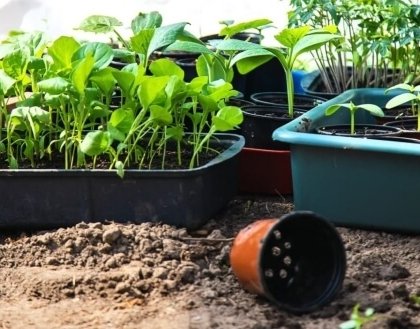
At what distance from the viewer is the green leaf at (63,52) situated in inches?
81.1

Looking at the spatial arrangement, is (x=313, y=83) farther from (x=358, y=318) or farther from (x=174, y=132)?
(x=358, y=318)

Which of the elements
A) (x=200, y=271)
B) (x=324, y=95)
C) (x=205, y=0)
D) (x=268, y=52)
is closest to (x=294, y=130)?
(x=268, y=52)

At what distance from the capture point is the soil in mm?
1632

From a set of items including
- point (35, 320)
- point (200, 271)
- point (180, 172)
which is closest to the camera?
point (35, 320)

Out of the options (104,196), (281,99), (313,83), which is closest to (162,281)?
(104,196)

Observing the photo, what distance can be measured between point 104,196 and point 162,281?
35 cm

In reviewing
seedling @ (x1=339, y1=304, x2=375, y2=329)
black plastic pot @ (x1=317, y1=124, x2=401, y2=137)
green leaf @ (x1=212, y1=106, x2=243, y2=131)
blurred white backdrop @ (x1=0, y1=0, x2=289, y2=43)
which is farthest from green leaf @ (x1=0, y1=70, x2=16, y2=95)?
blurred white backdrop @ (x1=0, y1=0, x2=289, y2=43)

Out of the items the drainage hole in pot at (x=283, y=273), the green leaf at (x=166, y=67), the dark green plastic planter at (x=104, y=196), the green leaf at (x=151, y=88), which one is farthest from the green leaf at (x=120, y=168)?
the drainage hole in pot at (x=283, y=273)

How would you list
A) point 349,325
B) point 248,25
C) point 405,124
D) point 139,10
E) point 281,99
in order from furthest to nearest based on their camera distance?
point 139,10
point 281,99
point 405,124
point 248,25
point 349,325

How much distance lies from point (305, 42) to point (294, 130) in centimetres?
24

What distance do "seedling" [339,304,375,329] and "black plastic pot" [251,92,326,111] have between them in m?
1.01

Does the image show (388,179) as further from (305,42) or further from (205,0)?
(205,0)

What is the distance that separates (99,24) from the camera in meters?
2.32

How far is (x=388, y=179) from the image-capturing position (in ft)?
6.58
